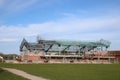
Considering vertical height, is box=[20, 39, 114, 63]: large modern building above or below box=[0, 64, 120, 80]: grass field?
above

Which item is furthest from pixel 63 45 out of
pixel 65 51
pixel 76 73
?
pixel 76 73

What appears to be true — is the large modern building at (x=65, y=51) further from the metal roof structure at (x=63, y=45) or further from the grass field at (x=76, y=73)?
the grass field at (x=76, y=73)

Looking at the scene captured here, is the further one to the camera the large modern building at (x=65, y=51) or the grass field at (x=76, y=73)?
the large modern building at (x=65, y=51)

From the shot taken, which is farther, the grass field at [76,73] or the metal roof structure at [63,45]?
the metal roof structure at [63,45]

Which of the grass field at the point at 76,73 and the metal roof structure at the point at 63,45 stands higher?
the metal roof structure at the point at 63,45

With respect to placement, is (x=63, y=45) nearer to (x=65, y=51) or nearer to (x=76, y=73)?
(x=65, y=51)

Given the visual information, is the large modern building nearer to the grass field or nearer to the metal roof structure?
the metal roof structure

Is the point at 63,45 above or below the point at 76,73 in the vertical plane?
above

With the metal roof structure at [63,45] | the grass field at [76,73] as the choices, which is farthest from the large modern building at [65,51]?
the grass field at [76,73]

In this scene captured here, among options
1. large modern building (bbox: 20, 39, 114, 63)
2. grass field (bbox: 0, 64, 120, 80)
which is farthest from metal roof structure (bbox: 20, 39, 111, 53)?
grass field (bbox: 0, 64, 120, 80)

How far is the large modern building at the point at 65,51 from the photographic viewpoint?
11851 cm

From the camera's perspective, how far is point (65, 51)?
12962cm

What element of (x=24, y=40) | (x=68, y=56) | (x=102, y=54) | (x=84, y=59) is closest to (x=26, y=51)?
(x=24, y=40)

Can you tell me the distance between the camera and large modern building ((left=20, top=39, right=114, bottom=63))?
389 ft
